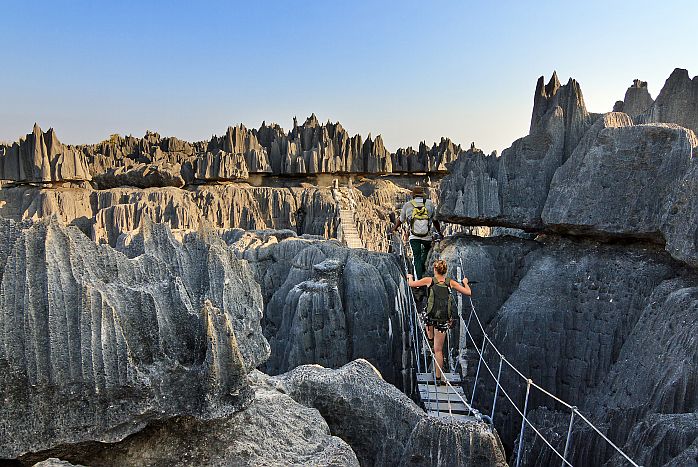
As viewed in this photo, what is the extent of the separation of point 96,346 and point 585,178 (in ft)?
22.8

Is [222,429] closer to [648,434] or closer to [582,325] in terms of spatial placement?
[648,434]

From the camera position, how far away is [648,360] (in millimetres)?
5797

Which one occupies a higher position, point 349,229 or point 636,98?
point 636,98

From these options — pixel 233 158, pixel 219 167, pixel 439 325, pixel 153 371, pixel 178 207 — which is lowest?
pixel 439 325

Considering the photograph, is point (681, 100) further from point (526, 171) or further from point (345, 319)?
point (345, 319)

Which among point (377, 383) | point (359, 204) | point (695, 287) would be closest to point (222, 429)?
point (377, 383)

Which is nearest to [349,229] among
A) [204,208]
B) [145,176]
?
[204,208]

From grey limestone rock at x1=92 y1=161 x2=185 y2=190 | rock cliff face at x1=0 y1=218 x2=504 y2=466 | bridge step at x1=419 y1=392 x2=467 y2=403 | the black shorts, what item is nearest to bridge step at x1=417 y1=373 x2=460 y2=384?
bridge step at x1=419 y1=392 x2=467 y2=403

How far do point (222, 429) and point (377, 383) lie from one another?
172 centimetres

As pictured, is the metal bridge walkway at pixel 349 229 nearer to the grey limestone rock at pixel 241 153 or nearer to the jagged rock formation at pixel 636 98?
the grey limestone rock at pixel 241 153

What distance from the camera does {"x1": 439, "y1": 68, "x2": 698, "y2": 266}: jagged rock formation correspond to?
6.88 m

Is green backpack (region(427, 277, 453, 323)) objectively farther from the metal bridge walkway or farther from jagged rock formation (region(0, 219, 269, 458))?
the metal bridge walkway

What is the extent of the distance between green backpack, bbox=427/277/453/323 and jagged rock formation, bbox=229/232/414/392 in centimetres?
305

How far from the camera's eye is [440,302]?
5.20 m
